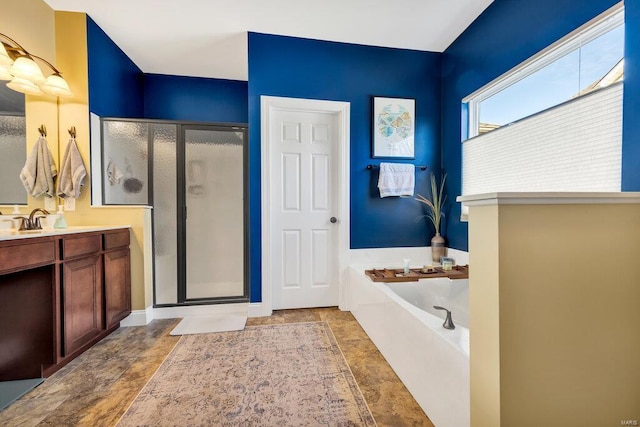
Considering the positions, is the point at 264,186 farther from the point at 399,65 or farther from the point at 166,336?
the point at 399,65

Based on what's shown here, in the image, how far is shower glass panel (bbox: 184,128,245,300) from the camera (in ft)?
8.86

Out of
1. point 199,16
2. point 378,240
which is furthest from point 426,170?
point 199,16

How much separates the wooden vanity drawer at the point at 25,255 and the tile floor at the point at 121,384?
2.37 feet

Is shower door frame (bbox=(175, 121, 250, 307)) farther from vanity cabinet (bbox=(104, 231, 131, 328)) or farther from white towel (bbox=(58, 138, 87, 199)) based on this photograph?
white towel (bbox=(58, 138, 87, 199))

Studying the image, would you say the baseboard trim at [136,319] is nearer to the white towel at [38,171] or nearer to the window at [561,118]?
the white towel at [38,171]

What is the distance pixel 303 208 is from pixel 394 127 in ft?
4.15

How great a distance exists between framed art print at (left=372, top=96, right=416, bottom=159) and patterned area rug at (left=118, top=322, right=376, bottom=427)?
1.88m

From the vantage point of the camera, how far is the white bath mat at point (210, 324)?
234 centimetres

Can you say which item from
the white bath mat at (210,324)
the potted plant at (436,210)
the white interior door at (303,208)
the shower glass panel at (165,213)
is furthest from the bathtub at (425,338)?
the shower glass panel at (165,213)

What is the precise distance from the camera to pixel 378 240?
2.86 m

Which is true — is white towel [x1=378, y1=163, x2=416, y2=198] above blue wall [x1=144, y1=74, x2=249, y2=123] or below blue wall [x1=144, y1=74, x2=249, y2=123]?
below

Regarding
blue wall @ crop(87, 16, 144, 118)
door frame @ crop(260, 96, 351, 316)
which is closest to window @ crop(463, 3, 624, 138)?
door frame @ crop(260, 96, 351, 316)

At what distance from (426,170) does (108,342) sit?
3253 mm

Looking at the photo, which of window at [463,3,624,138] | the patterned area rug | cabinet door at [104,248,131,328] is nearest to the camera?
the patterned area rug
